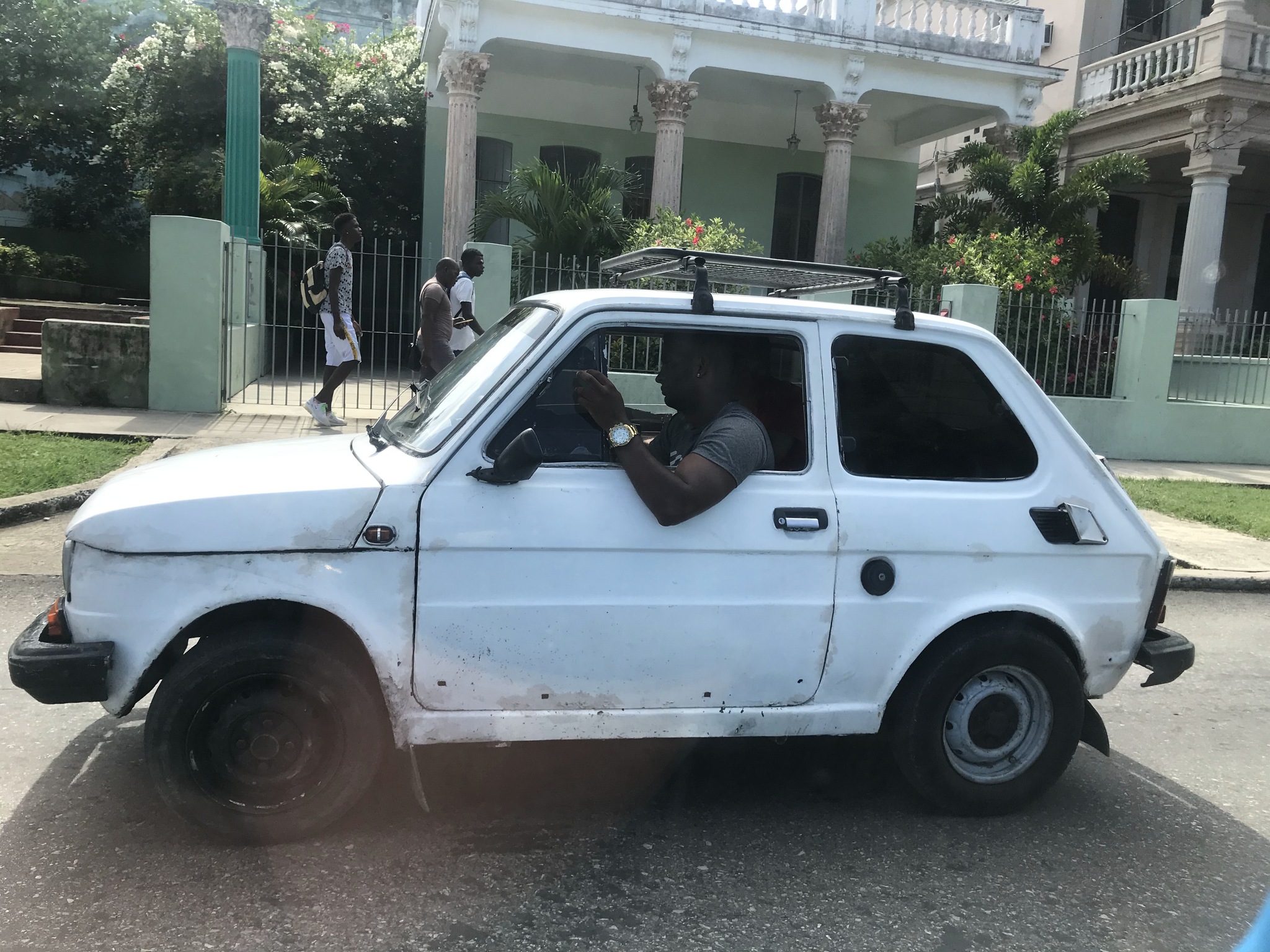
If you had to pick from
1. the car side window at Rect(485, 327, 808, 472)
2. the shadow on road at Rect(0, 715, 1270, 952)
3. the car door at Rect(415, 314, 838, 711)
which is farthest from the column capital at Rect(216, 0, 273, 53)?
the car door at Rect(415, 314, 838, 711)

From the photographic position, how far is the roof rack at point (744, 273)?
365cm

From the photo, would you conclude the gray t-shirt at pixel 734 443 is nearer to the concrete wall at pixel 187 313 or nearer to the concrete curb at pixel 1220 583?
the concrete curb at pixel 1220 583

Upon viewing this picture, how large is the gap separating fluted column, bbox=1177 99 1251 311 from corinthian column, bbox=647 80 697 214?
913 cm

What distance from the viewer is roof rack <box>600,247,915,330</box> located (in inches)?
144

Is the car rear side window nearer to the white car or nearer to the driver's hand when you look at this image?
the white car

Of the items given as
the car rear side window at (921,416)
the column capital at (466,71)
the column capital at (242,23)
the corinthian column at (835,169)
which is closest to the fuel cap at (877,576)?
the car rear side window at (921,416)

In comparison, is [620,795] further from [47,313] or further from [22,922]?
[47,313]

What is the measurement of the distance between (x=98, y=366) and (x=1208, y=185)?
18.0 metres

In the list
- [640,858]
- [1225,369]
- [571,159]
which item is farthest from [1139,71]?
[640,858]

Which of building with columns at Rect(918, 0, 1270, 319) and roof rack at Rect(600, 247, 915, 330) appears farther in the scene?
building with columns at Rect(918, 0, 1270, 319)

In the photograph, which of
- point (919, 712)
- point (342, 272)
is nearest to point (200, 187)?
point (342, 272)

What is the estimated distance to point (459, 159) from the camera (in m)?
17.2

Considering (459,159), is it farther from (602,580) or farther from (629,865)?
(629,865)

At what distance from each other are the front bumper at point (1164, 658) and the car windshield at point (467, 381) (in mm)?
2395
